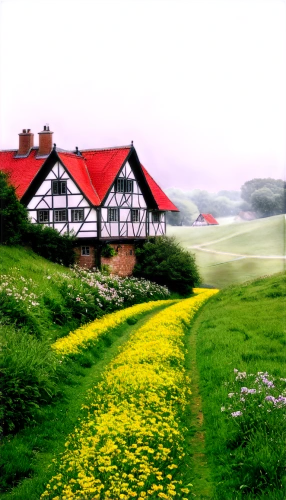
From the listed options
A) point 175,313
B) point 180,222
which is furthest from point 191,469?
point 180,222

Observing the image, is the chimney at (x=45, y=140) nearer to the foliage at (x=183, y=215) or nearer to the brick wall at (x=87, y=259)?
the brick wall at (x=87, y=259)

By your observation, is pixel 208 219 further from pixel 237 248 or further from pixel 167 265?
pixel 167 265

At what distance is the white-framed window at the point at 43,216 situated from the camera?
44.7m

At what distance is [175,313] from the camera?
27.3 metres

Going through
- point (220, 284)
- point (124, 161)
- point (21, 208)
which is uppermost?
point (124, 161)

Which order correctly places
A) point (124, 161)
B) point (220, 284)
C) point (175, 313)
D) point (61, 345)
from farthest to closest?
point (220, 284) → point (124, 161) → point (175, 313) → point (61, 345)

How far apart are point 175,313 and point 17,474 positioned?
59.1ft

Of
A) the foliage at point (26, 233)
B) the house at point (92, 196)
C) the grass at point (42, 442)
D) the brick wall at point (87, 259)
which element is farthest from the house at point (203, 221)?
the grass at point (42, 442)

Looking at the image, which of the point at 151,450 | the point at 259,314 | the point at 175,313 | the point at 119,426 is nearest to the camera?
the point at 151,450

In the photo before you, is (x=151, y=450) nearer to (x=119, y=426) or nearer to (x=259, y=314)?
(x=119, y=426)

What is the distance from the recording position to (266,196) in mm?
118062

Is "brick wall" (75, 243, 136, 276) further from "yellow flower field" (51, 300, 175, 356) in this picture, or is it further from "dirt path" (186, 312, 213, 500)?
"dirt path" (186, 312, 213, 500)

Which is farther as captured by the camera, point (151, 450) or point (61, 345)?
point (61, 345)

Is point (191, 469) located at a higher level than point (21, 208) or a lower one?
lower
